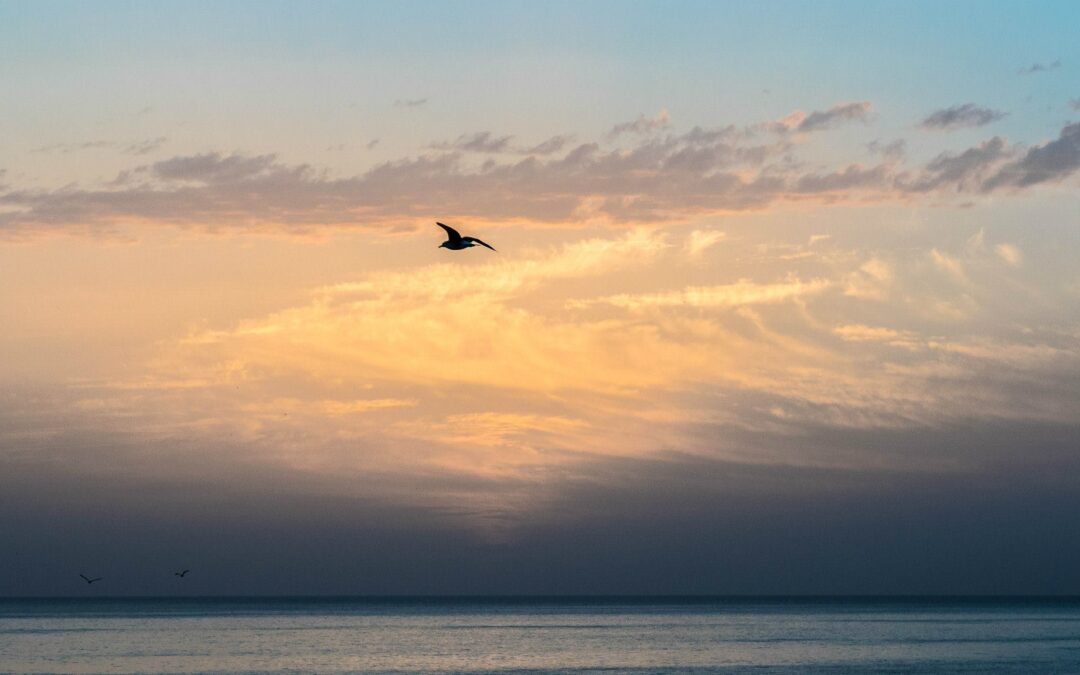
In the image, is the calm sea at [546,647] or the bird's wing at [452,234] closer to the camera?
the bird's wing at [452,234]

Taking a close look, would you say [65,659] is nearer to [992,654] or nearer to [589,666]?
[589,666]

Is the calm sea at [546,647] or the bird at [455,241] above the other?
the bird at [455,241]

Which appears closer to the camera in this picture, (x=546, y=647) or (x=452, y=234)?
(x=452, y=234)

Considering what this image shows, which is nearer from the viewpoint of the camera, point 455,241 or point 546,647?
point 455,241

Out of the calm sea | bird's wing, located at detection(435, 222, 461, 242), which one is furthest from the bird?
the calm sea

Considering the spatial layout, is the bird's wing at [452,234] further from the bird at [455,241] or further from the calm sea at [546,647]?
the calm sea at [546,647]

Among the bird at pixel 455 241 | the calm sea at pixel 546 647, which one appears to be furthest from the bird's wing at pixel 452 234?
the calm sea at pixel 546 647

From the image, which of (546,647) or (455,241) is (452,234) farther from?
(546,647)

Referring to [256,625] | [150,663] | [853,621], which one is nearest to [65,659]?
[150,663]

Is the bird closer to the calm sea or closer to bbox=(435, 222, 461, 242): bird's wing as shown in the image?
bbox=(435, 222, 461, 242): bird's wing

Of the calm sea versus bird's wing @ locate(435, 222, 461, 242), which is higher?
bird's wing @ locate(435, 222, 461, 242)

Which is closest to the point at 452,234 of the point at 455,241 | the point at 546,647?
the point at 455,241

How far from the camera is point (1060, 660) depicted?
8625 cm

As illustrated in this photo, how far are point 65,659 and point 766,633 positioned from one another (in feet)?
211
